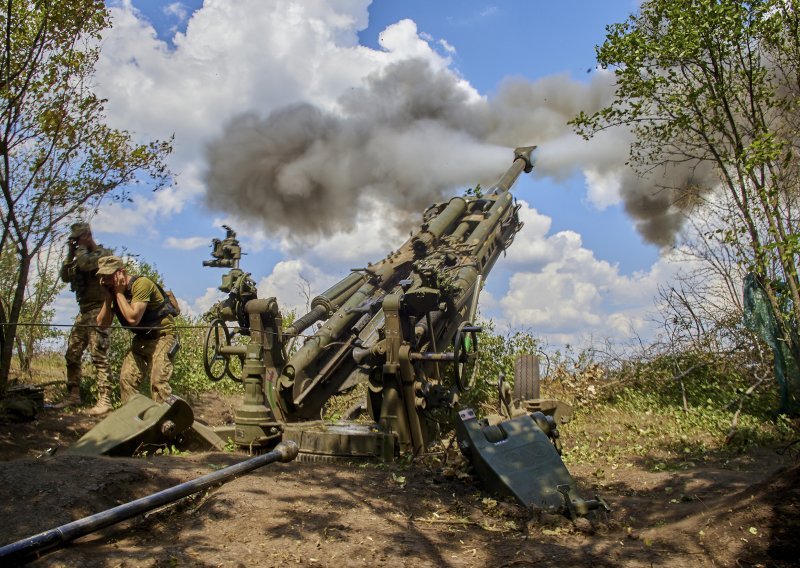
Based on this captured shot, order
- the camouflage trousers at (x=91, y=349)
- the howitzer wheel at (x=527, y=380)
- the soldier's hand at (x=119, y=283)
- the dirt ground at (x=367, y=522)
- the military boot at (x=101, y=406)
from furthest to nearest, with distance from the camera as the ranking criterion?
the howitzer wheel at (x=527, y=380), the camouflage trousers at (x=91, y=349), the military boot at (x=101, y=406), the soldier's hand at (x=119, y=283), the dirt ground at (x=367, y=522)

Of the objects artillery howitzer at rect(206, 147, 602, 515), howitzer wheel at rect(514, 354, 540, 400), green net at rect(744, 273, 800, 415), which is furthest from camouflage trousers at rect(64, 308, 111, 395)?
green net at rect(744, 273, 800, 415)

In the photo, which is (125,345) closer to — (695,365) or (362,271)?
(362,271)

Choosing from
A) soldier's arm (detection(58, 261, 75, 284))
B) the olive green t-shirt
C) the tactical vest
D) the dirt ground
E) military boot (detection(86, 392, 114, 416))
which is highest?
soldier's arm (detection(58, 261, 75, 284))

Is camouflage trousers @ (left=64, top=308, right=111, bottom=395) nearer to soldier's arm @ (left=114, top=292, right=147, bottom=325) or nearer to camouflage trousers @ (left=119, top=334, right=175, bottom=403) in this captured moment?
camouflage trousers @ (left=119, top=334, right=175, bottom=403)

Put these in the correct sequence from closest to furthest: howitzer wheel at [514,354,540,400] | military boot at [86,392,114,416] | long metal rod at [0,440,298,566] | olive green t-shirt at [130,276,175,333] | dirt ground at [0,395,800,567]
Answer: long metal rod at [0,440,298,566] < dirt ground at [0,395,800,567] < olive green t-shirt at [130,276,175,333] < military boot at [86,392,114,416] < howitzer wheel at [514,354,540,400]

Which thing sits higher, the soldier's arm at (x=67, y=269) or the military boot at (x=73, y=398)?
the soldier's arm at (x=67, y=269)

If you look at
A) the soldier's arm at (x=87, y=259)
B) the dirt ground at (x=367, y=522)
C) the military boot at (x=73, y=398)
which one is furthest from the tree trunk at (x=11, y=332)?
the dirt ground at (x=367, y=522)

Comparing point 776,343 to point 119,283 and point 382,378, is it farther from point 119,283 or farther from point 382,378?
point 119,283

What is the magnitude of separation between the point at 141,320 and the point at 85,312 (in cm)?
115

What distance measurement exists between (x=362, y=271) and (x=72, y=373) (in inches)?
151

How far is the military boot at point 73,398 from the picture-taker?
8.84m

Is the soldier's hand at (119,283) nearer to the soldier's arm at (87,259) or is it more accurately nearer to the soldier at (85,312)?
the soldier at (85,312)

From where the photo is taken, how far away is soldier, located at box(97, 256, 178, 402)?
786 cm

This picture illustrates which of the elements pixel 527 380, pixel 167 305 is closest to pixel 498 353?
pixel 527 380
